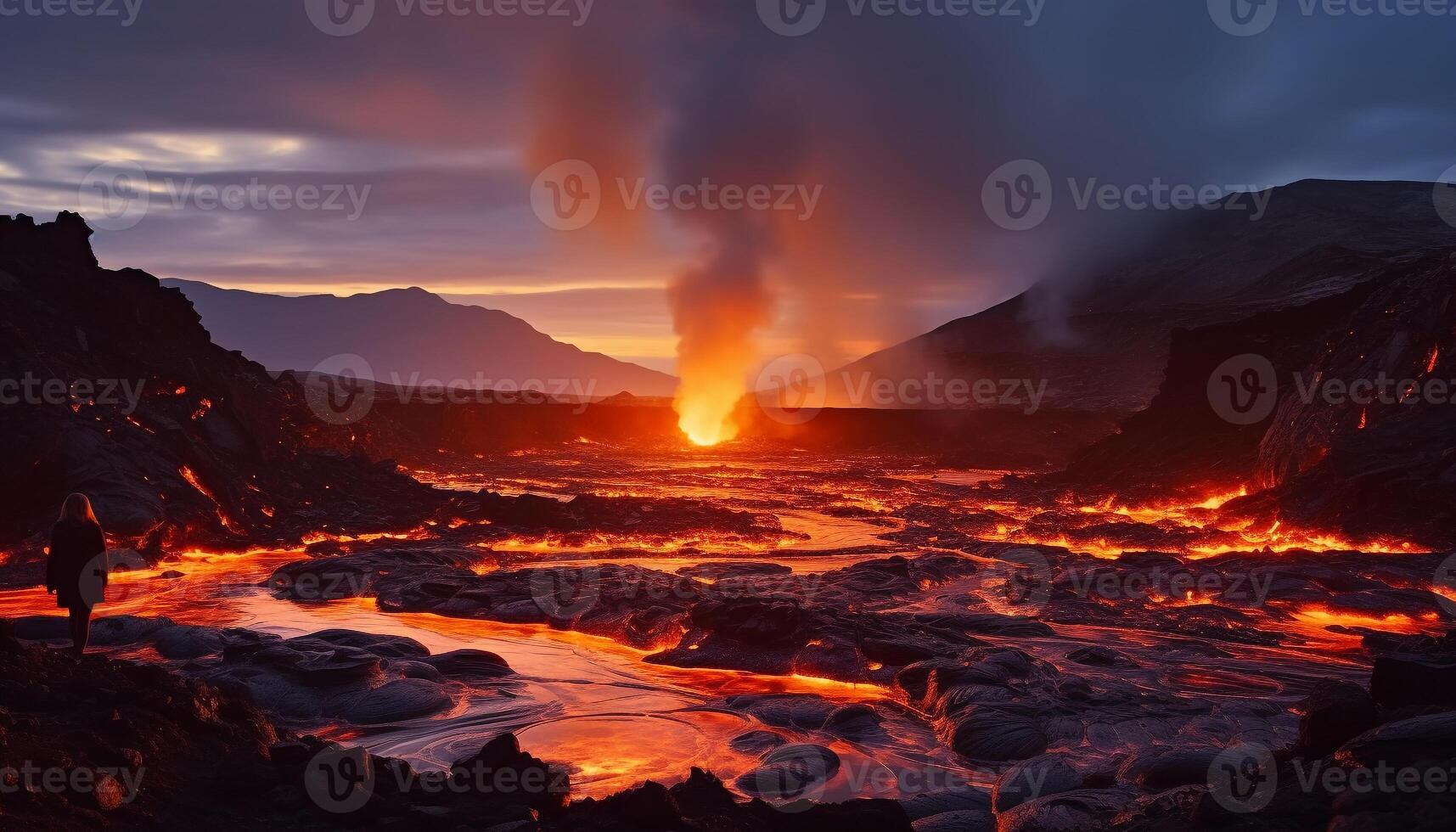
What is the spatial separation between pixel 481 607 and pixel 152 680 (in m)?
10.8

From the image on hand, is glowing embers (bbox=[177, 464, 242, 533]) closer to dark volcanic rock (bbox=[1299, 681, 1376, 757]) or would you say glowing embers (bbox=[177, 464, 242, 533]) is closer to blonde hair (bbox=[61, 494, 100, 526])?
blonde hair (bbox=[61, 494, 100, 526])

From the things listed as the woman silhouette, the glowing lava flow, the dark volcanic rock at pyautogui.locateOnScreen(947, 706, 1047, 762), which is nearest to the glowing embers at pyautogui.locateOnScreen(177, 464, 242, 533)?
the woman silhouette

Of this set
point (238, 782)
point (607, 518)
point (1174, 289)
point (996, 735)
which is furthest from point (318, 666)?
point (1174, 289)

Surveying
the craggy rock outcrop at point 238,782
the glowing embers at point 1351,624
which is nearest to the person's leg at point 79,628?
the craggy rock outcrop at point 238,782

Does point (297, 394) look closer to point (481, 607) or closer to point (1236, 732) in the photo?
point (481, 607)

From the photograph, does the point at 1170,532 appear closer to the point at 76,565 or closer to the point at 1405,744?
the point at 1405,744

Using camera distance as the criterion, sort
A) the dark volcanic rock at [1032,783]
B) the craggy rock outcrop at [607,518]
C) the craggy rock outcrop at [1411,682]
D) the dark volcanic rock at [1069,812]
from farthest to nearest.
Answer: the craggy rock outcrop at [607,518], the dark volcanic rock at [1032,783], the craggy rock outcrop at [1411,682], the dark volcanic rock at [1069,812]

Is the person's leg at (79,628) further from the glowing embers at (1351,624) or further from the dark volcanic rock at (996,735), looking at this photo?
the glowing embers at (1351,624)

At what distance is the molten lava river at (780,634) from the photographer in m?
11.7

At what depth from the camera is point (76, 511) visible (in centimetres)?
1124

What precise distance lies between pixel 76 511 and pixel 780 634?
1016cm

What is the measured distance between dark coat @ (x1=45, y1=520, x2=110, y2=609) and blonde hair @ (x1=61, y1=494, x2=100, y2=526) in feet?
0.20

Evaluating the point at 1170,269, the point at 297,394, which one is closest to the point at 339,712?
the point at 297,394

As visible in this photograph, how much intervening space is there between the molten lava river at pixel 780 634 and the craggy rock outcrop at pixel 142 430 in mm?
2221
